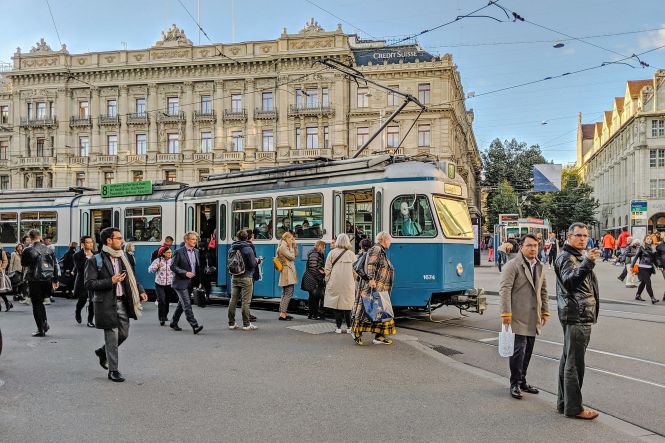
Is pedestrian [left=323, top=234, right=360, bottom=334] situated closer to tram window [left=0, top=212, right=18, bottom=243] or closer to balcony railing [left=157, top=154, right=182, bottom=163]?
tram window [left=0, top=212, right=18, bottom=243]

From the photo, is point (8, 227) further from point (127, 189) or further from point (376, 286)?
point (376, 286)

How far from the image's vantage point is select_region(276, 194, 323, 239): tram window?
13328mm

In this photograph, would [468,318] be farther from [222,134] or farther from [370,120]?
[222,134]

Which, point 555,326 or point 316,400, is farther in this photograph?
point 555,326

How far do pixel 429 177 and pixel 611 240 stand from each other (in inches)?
1107

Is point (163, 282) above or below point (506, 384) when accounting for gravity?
above

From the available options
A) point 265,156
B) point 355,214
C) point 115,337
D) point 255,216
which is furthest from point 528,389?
point 265,156

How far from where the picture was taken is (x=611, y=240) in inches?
1414

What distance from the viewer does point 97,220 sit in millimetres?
19016

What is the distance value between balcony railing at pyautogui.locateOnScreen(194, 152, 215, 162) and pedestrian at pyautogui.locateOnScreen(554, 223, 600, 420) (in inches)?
1988

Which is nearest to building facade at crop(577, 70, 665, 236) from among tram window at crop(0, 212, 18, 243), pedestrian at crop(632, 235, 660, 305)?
pedestrian at crop(632, 235, 660, 305)

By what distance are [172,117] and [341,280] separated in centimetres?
4806

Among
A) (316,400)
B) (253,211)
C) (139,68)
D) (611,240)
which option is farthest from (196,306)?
(139,68)

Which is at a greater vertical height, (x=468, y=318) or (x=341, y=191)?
(x=341, y=191)
